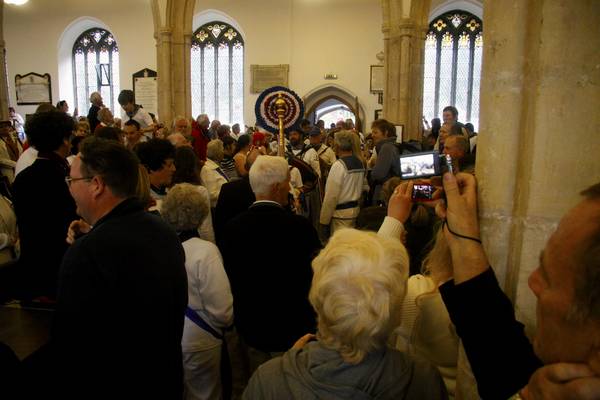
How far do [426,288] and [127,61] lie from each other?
55.1ft

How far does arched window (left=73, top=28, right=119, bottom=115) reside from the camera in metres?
17.5

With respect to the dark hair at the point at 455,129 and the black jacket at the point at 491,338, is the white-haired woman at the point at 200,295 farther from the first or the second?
the dark hair at the point at 455,129

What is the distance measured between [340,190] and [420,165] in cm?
358

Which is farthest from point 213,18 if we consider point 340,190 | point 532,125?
point 532,125

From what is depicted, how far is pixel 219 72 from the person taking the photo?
671 inches

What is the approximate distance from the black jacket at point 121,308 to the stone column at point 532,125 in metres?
1.13

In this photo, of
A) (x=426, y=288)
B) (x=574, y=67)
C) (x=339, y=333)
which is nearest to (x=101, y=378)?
(x=339, y=333)

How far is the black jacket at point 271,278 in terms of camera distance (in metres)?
2.66

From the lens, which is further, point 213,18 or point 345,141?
point 213,18

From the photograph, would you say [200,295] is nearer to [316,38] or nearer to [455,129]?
[455,129]

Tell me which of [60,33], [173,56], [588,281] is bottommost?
[588,281]

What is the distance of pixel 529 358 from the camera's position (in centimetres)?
123

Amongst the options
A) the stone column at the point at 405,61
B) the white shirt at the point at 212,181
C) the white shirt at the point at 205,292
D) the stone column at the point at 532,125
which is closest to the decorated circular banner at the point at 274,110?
the white shirt at the point at 212,181

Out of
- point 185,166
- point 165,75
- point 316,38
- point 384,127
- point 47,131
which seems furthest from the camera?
point 316,38
